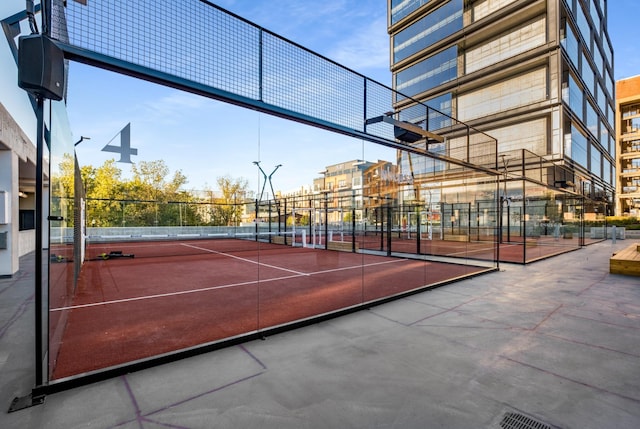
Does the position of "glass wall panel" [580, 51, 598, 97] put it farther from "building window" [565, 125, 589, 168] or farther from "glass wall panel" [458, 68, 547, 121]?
"glass wall panel" [458, 68, 547, 121]

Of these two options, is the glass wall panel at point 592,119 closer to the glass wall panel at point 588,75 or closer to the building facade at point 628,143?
the glass wall panel at point 588,75

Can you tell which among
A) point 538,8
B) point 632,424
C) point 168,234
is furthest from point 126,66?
point 538,8

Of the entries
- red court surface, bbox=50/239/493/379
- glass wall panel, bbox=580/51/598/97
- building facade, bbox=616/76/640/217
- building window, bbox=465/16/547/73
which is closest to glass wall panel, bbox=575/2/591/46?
glass wall panel, bbox=580/51/598/97

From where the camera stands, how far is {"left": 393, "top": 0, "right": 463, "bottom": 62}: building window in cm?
2981

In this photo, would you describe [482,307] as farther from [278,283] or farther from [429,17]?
[429,17]

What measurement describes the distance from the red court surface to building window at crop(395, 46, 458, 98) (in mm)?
24894

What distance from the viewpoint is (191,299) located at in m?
5.63

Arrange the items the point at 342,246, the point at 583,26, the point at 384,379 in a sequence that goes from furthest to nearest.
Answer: the point at 583,26 → the point at 342,246 → the point at 384,379

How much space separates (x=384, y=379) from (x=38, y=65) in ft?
12.2

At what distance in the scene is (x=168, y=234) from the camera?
10.7m

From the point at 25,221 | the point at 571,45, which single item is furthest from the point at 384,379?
the point at 571,45

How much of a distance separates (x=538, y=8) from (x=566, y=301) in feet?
95.0

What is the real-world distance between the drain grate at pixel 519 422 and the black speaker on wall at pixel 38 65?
412 centimetres

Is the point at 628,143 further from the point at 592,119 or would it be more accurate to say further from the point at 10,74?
the point at 10,74
